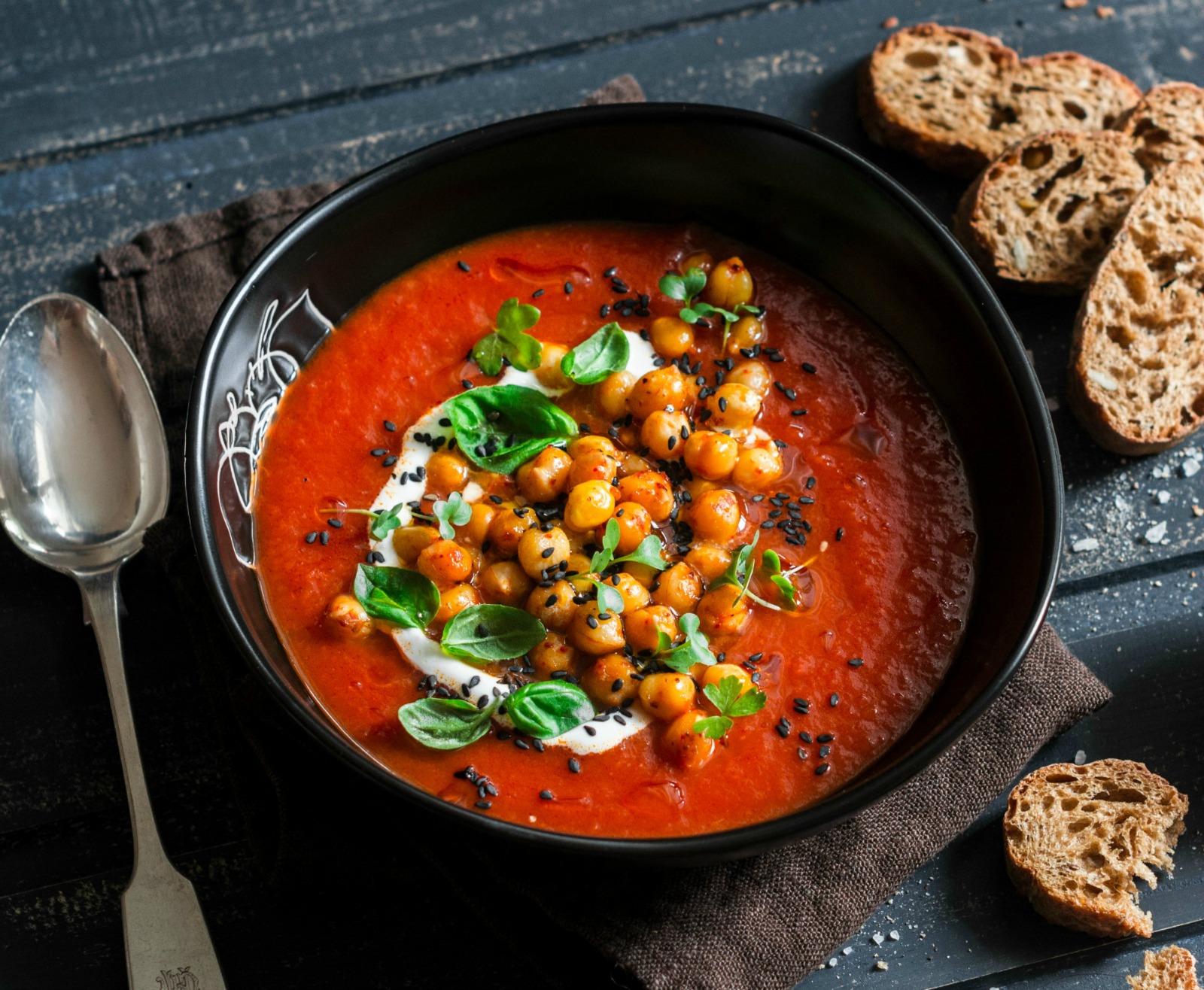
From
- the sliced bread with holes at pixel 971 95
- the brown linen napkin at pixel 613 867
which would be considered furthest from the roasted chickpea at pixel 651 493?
the sliced bread with holes at pixel 971 95

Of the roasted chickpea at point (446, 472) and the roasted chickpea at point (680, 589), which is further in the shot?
the roasted chickpea at point (446, 472)

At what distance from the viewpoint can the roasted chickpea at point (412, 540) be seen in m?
2.29

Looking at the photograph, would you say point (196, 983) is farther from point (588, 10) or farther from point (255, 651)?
point (588, 10)

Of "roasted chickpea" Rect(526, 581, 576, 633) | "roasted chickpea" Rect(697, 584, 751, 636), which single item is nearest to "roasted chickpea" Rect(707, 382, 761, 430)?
"roasted chickpea" Rect(697, 584, 751, 636)

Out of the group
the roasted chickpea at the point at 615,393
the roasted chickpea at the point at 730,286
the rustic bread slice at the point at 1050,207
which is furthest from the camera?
the rustic bread slice at the point at 1050,207

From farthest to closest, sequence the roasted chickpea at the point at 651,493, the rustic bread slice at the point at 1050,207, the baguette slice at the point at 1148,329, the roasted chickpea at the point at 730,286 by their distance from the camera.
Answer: the rustic bread slice at the point at 1050,207 < the baguette slice at the point at 1148,329 < the roasted chickpea at the point at 730,286 < the roasted chickpea at the point at 651,493

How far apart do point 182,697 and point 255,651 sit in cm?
58

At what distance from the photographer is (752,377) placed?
2439 mm

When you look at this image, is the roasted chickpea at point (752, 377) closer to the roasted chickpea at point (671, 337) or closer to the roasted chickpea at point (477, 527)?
the roasted chickpea at point (671, 337)

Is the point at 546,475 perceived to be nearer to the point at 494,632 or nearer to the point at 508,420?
the point at 508,420

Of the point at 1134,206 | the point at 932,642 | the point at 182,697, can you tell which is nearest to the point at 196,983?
the point at 182,697

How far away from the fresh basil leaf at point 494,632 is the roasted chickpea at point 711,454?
18.0 inches

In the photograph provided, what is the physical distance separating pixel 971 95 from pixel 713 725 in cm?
190

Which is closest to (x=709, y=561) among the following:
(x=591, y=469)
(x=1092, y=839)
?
(x=591, y=469)
